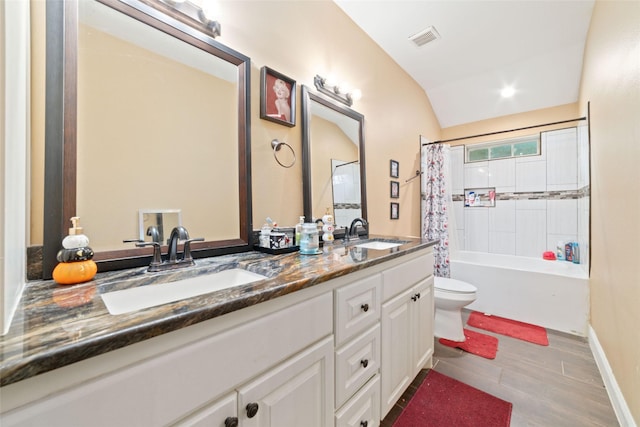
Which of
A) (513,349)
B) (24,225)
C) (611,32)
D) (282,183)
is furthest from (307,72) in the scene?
(513,349)

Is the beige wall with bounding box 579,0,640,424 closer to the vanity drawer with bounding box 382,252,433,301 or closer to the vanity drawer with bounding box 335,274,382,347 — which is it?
the vanity drawer with bounding box 382,252,433,301

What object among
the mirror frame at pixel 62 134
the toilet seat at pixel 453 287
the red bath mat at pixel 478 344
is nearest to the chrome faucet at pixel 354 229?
the toilet seat at pixel 453 287

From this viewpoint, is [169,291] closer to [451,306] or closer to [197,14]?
[197,14]

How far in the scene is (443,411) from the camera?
4.75 ft

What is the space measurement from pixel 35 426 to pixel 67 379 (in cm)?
7

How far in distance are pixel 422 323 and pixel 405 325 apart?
28cm

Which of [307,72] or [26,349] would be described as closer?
[26,349]

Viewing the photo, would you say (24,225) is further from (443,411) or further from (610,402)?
(610,402)

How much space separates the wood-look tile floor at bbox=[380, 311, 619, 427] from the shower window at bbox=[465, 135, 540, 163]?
2.21 metres

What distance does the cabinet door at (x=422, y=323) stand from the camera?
159cm

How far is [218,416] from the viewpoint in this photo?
64 centimetres

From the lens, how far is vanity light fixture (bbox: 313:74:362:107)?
6.10ft

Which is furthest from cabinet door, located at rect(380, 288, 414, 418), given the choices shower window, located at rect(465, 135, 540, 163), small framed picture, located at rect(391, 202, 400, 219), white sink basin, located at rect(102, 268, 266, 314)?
shower window, located at rect(465, 135, 540, 163)

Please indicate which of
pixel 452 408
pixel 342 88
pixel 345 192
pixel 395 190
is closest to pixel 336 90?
pixel 342 88
